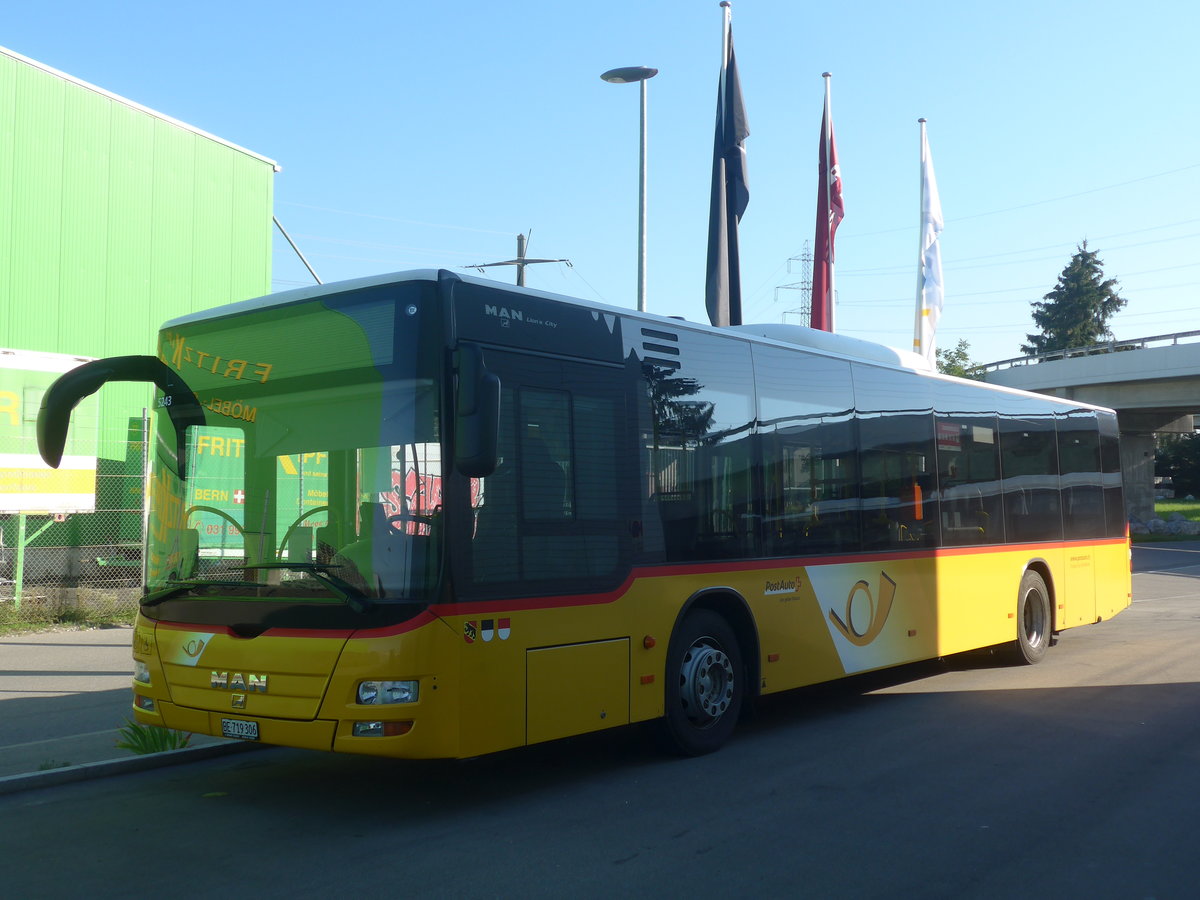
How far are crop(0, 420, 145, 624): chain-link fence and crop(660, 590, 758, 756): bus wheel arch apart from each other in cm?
1092

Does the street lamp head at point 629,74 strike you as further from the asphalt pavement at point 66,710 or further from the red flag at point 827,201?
the asphalt pavement at point 66,710

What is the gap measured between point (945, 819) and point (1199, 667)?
25.8 ft

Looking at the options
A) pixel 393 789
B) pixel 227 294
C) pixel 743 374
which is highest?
pixel 227 294

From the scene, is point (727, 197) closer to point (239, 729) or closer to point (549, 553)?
point (549, 553)

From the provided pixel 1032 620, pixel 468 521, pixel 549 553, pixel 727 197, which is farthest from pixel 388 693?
pixel 727 197

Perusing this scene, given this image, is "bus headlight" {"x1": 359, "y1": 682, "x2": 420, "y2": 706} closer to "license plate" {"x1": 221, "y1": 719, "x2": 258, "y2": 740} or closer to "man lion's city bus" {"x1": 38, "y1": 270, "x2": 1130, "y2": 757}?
"man lion's city bus" {"x1": 38, "y1": 270, "x2": 1130, "y2": 757}

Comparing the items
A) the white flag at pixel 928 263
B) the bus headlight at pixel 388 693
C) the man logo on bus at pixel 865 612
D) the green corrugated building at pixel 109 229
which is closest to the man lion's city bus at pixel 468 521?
the bus headlight at pixel 388 693

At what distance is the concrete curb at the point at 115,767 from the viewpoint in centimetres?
758

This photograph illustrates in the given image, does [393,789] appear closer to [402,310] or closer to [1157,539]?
[402,310]

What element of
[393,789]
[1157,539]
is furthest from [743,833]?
[1157,539]

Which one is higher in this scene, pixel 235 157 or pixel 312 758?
pixel 235 157

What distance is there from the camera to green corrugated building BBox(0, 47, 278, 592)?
68.9ft

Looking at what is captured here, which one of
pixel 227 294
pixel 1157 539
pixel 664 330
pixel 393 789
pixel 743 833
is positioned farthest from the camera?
pixel 1157 539

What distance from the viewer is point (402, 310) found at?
6773 mm
